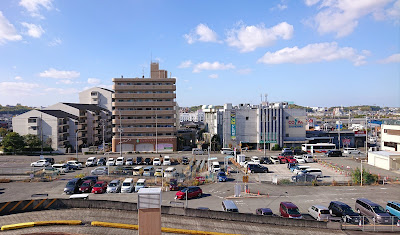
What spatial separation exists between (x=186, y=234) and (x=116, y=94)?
42946 millimetres

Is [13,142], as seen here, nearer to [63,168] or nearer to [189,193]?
[63,168]

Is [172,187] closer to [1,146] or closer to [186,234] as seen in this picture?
[186,234]

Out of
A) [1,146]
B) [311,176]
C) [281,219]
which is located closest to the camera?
[281,219]

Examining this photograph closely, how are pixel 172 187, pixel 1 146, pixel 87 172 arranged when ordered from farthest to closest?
pixel 1 146, pixel 87 172, pixel 172 187

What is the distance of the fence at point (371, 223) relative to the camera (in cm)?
1484

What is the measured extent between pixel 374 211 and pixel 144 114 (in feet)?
138

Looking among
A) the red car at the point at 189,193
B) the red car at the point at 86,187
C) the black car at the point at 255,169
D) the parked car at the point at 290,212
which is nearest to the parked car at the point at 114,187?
the red car at the point at 86,187

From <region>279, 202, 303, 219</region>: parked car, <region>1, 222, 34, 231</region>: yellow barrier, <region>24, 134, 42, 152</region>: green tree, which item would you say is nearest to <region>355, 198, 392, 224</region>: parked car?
<region>279, 202, 303, 219</region>: parked car

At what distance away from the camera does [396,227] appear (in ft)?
49.7

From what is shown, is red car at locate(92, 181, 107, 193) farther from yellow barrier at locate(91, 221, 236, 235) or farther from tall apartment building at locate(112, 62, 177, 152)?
tall apartment building at locate(112, 62, 177, 152)

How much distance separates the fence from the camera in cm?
1484

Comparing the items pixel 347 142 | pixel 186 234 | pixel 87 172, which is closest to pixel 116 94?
pixel 87 172

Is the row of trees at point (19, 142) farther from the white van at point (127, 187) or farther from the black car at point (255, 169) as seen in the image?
the black car at point (255, 169)

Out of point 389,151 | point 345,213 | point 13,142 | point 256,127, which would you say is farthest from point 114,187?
point 389,151
